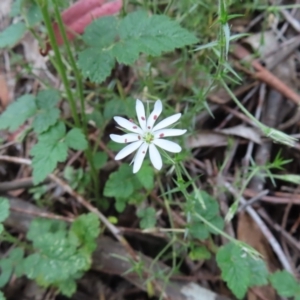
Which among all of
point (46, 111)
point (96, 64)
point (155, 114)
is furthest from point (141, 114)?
point (46, 111)

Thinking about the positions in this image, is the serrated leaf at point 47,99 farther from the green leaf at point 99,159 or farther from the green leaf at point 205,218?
the green leaf at point 205,218

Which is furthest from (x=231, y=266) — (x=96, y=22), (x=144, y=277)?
(x=96, y=22)

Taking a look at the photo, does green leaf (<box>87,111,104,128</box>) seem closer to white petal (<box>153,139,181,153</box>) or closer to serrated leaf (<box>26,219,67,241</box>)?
serrated leaf (<box>26,219,67,241</box>)

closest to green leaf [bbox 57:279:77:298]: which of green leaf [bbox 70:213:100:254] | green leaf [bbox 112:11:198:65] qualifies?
green leaf [bbox 70:213:100:254]

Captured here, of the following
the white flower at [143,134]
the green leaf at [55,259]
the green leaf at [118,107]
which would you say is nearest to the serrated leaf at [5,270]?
the green leaf at [55,259]

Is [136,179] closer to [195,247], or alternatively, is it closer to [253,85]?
[195,247]
